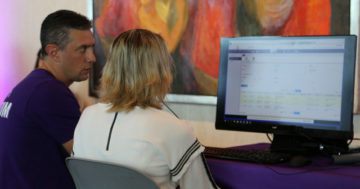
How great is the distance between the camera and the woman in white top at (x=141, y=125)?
1334 mm

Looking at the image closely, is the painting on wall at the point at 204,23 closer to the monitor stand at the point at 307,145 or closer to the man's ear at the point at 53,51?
the monitor stand at the point at 307,145

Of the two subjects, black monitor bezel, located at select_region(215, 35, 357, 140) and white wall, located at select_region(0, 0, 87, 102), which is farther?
white wall, located at select_region(0, 0, 87, 102)

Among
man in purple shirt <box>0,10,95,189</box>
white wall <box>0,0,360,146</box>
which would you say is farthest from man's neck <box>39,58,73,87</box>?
white wall <box>0,0,360,146</box>

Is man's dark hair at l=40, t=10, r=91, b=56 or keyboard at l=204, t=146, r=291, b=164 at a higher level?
man's dark hair at l=40, t=10, r=91, b=56

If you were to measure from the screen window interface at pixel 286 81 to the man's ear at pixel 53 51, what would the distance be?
88 cm

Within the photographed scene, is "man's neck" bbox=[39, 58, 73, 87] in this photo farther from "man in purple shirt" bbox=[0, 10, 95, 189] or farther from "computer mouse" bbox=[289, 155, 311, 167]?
"computer mouse" bbox=[289, 155, 311, 167]

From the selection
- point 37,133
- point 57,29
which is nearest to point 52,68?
point 57,29

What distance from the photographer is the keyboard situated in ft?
4.94

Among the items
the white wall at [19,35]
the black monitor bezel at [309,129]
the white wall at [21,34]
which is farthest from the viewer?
the white wall at [19,35]

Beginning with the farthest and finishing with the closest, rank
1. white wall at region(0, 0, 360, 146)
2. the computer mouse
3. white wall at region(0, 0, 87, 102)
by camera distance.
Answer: white wall at region(0, 0, 87, 102), white wall at region(0, 0, 360, 146), the computer mouse

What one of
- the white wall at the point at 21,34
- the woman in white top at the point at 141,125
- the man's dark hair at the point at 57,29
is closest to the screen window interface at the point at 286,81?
the woman in white top at the point at 141,125

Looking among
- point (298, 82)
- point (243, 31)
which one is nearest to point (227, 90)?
point (298, 82)

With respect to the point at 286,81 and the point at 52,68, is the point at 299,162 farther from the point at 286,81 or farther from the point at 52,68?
the point at 52,68

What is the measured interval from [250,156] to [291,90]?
1.01 feet
